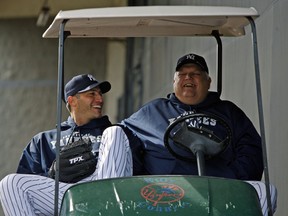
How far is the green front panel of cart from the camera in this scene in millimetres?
4742

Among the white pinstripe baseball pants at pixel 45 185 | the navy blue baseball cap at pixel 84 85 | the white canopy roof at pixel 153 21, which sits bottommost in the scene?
the white pinstripe baseball pants at pixel 45 185

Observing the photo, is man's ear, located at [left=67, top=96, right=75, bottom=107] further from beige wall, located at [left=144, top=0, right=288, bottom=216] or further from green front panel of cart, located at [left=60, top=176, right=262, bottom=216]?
green front panel of cart, located at [left=60, top=176, right=262, bottom=216]

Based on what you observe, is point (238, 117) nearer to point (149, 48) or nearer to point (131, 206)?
point (131, 206)

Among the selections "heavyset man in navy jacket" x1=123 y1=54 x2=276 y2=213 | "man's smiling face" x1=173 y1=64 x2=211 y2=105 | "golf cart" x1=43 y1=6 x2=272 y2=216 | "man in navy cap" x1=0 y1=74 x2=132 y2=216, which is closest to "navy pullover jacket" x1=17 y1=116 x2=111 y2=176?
"man in navy cap" x1=0 y1=74 x2=132 y2=216

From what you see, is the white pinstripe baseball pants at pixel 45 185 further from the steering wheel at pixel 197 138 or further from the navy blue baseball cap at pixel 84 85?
the navy blue baseball cap at pixel 84 85

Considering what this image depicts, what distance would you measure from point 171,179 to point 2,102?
14.0 metres

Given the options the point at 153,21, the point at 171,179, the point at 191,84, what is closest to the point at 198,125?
the point at 191,84

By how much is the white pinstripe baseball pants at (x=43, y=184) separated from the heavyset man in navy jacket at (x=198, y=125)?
318 mm

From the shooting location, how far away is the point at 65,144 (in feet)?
21.0

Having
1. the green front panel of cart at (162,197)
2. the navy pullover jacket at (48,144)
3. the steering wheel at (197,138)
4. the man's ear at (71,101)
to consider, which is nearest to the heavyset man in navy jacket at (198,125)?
the steering wheel at (197,138)

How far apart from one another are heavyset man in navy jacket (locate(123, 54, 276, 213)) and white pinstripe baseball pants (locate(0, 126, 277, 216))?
0.31 meters

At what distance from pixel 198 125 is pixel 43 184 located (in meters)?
1.00

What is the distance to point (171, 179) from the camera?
4992mm

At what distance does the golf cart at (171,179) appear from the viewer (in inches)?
188
